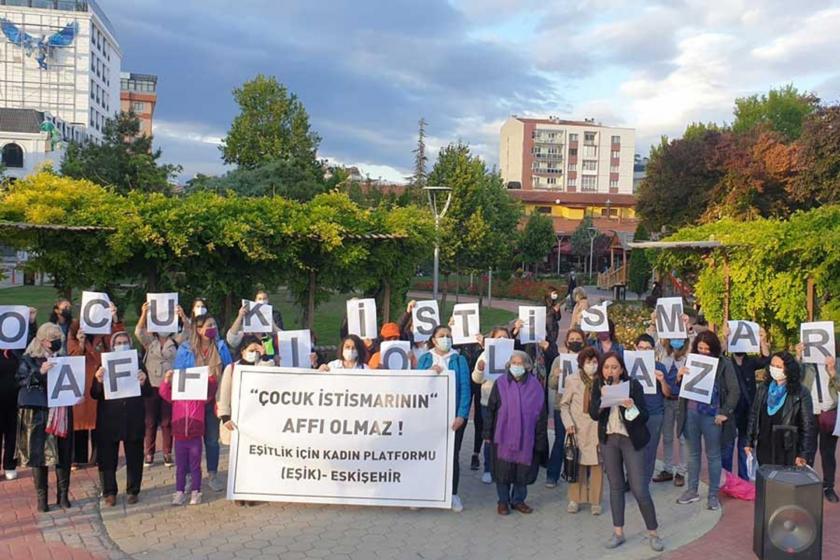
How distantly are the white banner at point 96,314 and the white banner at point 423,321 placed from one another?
145 inches

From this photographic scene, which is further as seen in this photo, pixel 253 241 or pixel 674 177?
pixel 674 177

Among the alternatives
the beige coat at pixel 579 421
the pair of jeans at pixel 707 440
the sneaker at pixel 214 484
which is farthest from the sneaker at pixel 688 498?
the sneaker at pixel 214 484

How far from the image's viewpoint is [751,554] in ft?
21.1

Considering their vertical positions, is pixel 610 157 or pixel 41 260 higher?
pixel 610 157

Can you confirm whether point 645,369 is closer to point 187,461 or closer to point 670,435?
point 670,435

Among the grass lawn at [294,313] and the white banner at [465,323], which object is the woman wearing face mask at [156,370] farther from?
the grass lawn at [294,313]

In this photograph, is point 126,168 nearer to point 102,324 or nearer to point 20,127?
point 102,324

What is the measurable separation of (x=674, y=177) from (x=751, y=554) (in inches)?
1285

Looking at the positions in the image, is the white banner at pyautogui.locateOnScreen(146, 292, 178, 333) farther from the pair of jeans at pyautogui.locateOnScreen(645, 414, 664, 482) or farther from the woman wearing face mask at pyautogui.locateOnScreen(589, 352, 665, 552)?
the pair of jeans at pyautogui.locateOnScreen(645, 414, 664, 482)

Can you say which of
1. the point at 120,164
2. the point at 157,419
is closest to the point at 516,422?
the point at 157,419

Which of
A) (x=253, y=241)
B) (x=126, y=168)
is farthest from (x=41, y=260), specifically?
(x=126, y=168)

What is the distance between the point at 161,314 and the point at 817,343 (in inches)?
300

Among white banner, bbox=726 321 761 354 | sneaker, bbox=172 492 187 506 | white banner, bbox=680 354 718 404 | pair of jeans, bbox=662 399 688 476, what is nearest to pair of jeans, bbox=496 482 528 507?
pair of jeans, bbox=662 399 688 476

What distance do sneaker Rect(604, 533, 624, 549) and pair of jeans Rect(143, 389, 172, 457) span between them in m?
5.32
